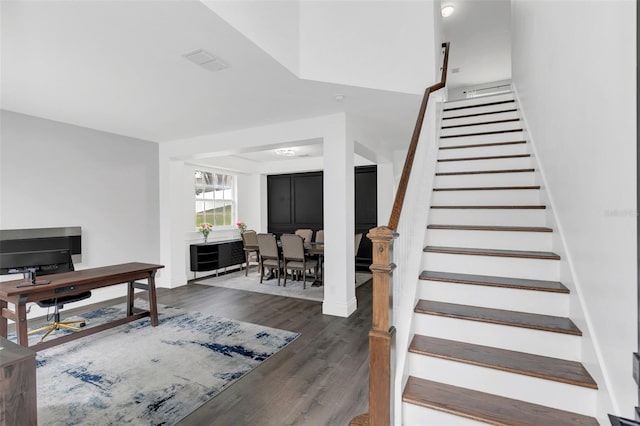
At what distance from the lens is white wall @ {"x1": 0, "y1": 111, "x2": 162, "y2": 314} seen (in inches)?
150

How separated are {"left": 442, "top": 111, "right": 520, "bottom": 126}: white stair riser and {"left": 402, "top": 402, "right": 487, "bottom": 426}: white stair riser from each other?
3342mm

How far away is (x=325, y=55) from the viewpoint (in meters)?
3.01

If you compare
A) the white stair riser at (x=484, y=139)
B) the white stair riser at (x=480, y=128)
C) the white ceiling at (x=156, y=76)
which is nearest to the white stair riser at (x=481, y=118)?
the white stair riser at (x=480, y=128)

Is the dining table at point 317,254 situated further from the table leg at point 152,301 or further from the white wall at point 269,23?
the white wall at point 269,23

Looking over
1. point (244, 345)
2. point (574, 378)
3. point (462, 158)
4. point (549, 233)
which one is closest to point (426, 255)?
point (549, 233)

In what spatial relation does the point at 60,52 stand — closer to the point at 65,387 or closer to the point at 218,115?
the point at 218,115

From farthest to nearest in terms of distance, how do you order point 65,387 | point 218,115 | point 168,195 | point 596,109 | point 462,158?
point 168,195 → point 218,115 → point 462,158 → point 65,387 → point 596,109

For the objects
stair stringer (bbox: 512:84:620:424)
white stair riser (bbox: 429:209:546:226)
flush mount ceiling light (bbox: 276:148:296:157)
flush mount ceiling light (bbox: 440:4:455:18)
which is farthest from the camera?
flush mount ceiling light (bbox: 276:148:296:157)

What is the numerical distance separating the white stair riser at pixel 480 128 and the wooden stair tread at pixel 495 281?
2.10m

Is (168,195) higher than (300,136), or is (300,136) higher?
(300,136)

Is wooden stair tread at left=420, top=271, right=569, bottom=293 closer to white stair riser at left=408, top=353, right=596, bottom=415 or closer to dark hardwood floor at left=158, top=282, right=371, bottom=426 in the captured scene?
white stair riser at left=408, top=353, right=596, bottom=415

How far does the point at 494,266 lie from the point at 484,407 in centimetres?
96

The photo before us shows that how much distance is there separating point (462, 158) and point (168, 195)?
16.1 ft

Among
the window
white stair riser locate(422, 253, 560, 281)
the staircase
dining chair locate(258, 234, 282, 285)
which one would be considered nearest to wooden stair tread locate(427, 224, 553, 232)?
the staircase
